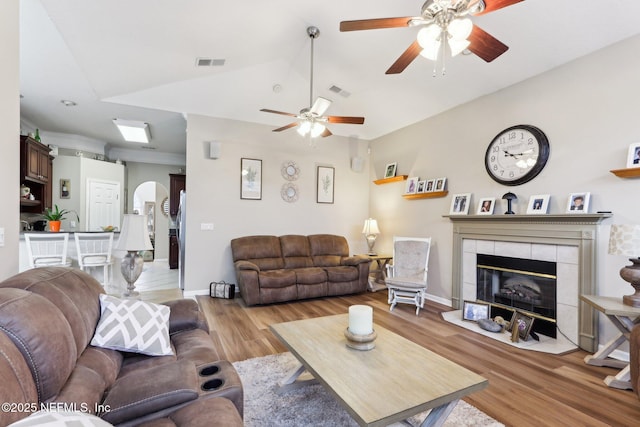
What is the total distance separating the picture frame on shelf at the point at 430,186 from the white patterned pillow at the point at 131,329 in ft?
13.3

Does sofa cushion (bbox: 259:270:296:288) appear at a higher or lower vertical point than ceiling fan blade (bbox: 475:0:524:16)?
lower

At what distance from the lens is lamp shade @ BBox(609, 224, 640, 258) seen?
2283 millimetres

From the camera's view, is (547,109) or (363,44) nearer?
(547,109)

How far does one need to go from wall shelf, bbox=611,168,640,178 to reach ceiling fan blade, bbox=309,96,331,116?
277 centimetres

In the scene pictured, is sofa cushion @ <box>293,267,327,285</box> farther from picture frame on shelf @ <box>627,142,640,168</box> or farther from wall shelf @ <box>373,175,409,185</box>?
picture frame on shelf @ <box>627,142,640,168</box>

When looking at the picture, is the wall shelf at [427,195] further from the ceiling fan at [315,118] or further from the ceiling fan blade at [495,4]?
the ceiling fan blade at [495,4]

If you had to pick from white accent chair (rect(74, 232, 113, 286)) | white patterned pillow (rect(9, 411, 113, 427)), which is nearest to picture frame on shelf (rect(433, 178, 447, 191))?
white patterned pillow (rect(9, 411, 113, 427))

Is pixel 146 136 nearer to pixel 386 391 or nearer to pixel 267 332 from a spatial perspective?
pixel 267 332

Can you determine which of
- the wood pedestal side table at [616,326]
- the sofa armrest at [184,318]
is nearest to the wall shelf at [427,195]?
the wood pedestal side table at [616,326]

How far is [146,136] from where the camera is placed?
19.6 ft

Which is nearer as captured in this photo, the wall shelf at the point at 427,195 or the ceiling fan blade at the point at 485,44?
the ceiling fan blade at the point at 485,44

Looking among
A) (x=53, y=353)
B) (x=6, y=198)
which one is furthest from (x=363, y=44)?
(x=53, y=353)

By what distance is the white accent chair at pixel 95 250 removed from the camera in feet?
14.3

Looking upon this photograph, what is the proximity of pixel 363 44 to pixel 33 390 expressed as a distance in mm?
3949
